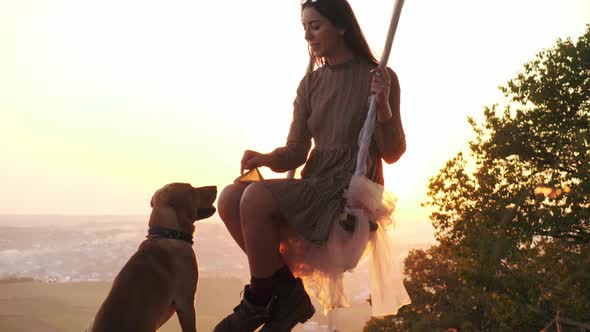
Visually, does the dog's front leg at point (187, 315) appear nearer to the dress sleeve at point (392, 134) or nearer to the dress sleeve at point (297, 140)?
the dress sleeve at point (297, 140)

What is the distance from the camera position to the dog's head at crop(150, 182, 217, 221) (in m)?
4.97

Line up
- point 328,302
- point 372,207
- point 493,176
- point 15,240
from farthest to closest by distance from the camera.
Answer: point 15,240 → point 493,176 → point 328,302 → point 372,207

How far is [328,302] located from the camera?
3.66 metres

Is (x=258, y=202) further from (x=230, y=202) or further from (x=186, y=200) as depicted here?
(x=186, y=200)

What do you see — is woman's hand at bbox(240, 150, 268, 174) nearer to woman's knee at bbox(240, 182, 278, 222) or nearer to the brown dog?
woman's knee at bbox(240, 182, 278, 222)

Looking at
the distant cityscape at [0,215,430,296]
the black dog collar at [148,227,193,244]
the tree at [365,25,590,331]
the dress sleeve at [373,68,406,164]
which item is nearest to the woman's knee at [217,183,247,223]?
the dress sleeve at [373,68,406,164]

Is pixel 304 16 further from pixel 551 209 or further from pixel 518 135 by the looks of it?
pixel 518 135

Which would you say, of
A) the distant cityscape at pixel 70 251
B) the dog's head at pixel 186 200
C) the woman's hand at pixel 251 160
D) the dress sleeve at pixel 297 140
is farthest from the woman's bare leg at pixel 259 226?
the distant cityscape at pixel 70 251

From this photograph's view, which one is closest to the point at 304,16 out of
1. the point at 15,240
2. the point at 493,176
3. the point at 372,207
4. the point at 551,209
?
the point at 372,207

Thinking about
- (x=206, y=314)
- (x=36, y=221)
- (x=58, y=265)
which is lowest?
(x=206, y=314)

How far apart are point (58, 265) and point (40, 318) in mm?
6632

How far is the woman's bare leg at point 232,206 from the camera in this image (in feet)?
11.5

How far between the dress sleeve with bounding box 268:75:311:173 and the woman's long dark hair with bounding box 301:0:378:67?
1.19 feet

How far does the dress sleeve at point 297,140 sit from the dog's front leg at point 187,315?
48.3 inches
